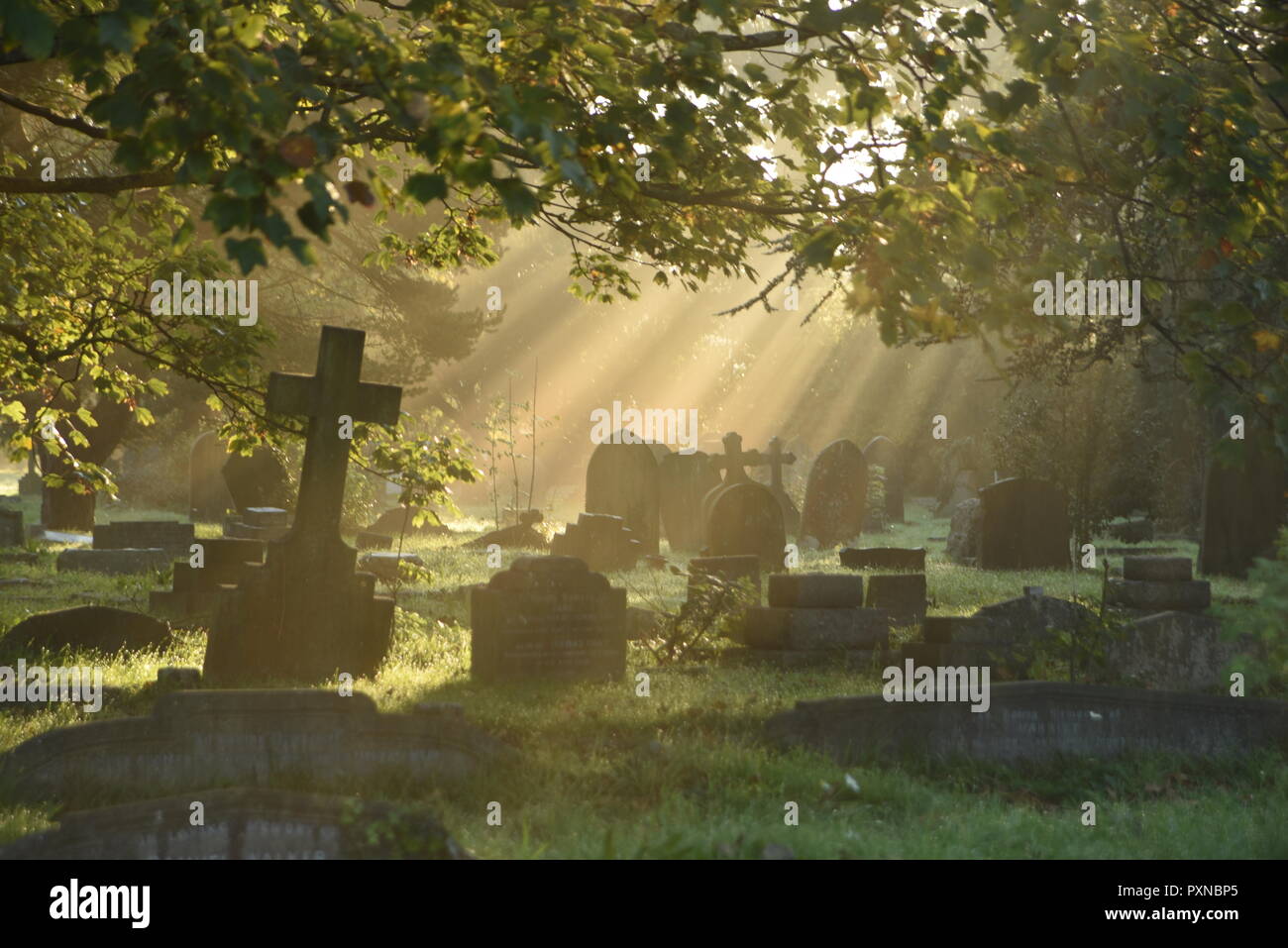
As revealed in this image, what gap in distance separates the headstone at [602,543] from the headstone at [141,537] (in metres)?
5.85

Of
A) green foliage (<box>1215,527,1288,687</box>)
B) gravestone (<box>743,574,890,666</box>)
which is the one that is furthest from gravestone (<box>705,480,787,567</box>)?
green foliage (<box>1215,527,1288,687</box>)

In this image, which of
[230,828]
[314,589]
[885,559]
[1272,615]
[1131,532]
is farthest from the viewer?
[1131,532]

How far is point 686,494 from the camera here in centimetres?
2483

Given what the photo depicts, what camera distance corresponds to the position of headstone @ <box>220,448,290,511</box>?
22.0m

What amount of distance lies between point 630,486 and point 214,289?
10.7 m

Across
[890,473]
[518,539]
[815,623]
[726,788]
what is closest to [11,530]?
[518,539]

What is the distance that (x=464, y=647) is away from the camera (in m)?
10.8

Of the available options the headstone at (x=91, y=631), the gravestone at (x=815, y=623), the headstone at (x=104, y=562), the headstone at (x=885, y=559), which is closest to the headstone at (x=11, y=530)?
the headstone at (x=104, y=562)

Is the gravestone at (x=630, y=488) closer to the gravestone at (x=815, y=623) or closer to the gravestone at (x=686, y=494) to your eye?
the gravestone at (x=686, y=494)

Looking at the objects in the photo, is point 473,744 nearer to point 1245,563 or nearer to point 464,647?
point 464,647

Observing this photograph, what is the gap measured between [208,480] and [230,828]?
77.6 ft

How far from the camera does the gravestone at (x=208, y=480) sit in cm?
2623

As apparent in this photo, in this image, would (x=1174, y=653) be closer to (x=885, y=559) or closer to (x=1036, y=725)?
(x=1036, y=725)
